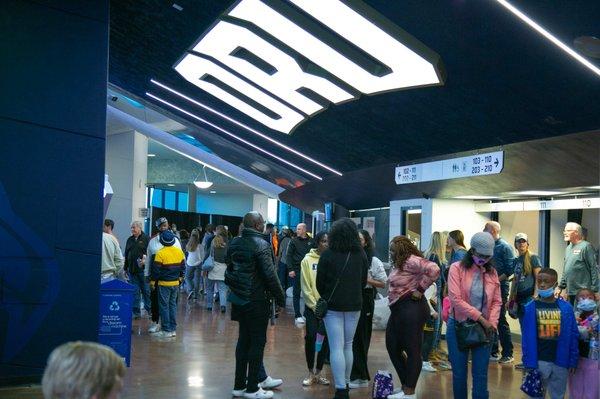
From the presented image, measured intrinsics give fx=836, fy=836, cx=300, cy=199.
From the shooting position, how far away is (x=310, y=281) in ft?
27.5

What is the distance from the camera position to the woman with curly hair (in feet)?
23.7

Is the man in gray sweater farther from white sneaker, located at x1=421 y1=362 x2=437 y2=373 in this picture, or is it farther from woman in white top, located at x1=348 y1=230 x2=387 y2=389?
woman in white top, located at x1=348 y1=230 x2=387 y2=389

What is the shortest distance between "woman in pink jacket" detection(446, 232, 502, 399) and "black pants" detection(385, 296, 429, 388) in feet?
3.16

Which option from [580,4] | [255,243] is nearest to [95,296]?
[255,243]

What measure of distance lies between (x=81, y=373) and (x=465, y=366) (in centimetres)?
454

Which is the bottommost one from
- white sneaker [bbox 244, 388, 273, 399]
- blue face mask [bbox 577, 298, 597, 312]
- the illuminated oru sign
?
white sneaker [bbox 244, 388, 273, 399]

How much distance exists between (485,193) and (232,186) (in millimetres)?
25349

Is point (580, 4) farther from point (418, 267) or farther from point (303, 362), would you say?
point (303, 362)

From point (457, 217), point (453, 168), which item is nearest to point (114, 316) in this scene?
point (453, 168)

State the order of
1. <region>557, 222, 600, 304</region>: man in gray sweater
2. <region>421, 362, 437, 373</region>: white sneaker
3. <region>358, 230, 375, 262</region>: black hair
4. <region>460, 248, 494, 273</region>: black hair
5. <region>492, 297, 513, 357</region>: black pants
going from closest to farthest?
<region>460, 248, 494, 273</region>: black hair
<region>358, 230, 375, 262</region>: black hair
<region>421, 362, 437, 373</region>: white sneaker
<region>557, 222, 600, 304</region>: man in gray sweater
<region>492, 297, 513, 357</region>: black pants

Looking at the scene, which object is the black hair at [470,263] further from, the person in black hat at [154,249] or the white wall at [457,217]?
the white wall at [457,217]

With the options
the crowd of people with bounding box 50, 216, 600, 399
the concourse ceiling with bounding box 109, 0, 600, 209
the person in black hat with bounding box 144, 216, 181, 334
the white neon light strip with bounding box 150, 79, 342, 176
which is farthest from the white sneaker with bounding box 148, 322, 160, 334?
the white neon light strip with bounding box 150, 79, 342, 176

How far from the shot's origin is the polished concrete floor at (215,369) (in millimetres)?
7938

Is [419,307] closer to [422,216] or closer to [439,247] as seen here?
[439,247]
